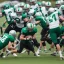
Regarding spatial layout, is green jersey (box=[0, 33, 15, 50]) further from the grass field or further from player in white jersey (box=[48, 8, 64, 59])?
player in white jersey (box=[48, 8, 64, 59])

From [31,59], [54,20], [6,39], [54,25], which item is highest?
[54,20]

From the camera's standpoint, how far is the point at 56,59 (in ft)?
40.1

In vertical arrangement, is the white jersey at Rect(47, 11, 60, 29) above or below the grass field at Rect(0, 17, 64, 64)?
above

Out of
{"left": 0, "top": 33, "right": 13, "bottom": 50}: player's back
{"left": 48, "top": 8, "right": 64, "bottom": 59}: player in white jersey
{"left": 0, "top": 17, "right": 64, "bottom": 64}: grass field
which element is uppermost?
{"left": 48, "top": 8, "right": 64, "bottom": 59}: player in white jersey

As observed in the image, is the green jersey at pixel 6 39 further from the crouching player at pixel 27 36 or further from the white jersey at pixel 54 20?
the white jersey at pixel 54 20

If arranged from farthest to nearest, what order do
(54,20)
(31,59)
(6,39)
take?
(54,20) → (31,59) → (6,39)

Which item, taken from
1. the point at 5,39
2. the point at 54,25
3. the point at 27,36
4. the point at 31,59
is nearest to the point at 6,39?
the point at 5,39

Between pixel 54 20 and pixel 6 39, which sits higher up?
pixel 54 20

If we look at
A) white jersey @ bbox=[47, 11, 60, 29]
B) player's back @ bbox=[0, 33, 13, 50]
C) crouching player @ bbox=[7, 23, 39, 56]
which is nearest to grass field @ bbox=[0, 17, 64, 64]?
crouching player @ bbox=[7, 23, 39, 56]

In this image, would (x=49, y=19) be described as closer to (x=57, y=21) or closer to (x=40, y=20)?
(x=57, y=21)

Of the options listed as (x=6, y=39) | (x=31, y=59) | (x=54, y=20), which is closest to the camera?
(x=6, y=39)

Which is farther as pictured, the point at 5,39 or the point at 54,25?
the point at 54,25

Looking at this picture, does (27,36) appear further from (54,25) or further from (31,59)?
(54,25)

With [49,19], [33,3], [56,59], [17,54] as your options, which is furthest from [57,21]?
[33,3]
